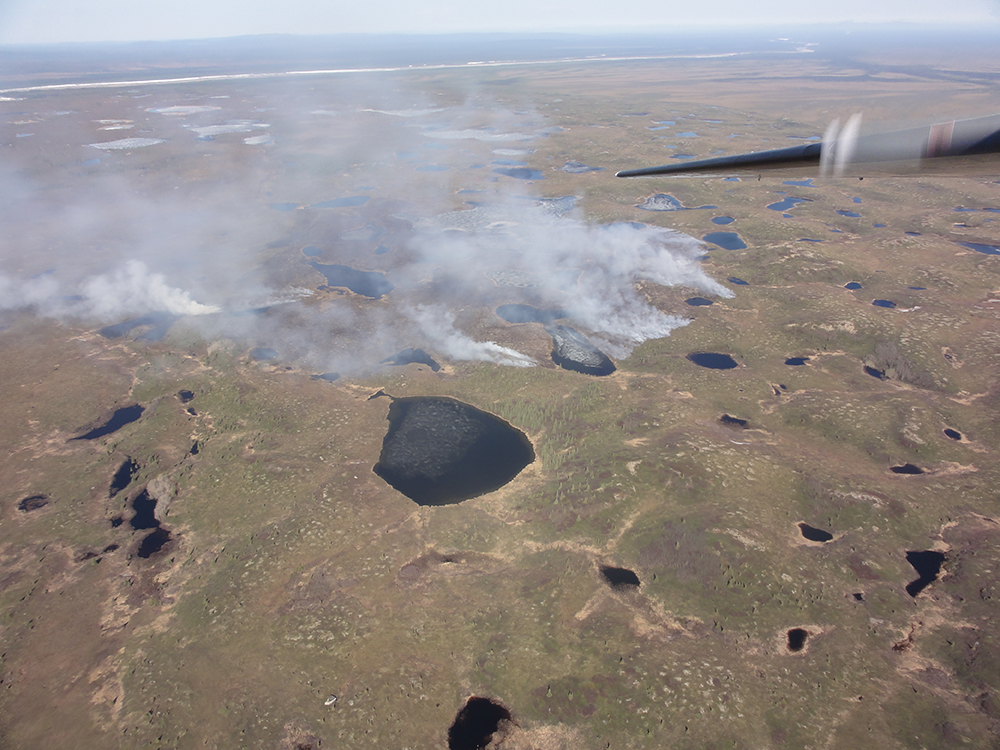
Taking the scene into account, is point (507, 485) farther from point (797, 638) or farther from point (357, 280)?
point (357, 280)

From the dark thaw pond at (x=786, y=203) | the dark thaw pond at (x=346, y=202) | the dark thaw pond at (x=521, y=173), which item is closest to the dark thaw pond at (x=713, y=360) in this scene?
the dark thaw pond at (x=786, y=203)

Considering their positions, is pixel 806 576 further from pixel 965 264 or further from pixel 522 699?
pixel 965 264

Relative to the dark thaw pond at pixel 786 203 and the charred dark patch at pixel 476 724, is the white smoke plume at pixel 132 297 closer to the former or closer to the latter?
the charred dark patch at pixel 476 724

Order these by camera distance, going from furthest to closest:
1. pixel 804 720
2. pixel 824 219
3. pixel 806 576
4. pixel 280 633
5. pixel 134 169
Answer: pixel 134 169 → pixel 824 219 → pixel 806 576 → pixel 280 633 → pixel 804 720

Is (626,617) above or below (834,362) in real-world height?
below

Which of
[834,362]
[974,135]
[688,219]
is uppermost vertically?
[974,135]

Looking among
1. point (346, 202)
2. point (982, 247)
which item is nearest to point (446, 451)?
point (346, 202)

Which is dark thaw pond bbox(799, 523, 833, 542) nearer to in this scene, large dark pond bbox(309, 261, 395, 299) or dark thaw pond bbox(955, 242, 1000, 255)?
large dark pond bbox(309, 261, 395, 299)

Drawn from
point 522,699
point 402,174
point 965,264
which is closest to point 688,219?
point 965,264
